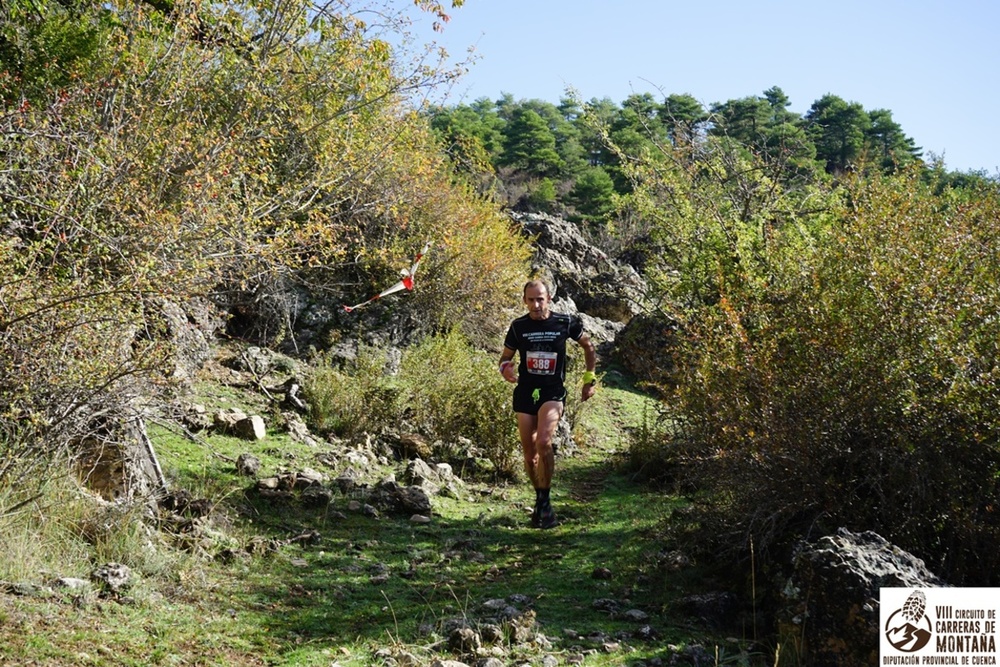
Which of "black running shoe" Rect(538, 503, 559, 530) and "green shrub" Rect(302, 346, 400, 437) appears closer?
"black running shoe" Rect(538, 503, 559, 530)

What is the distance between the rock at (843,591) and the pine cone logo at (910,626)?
2.0 inches

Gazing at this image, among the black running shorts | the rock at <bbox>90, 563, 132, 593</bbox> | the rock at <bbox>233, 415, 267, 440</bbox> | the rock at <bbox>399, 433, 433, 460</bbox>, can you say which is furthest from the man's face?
the rock at <bbox>90, 563, 132, 593</bbox>

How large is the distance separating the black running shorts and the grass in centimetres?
92

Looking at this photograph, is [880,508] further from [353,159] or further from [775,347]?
[353,159]

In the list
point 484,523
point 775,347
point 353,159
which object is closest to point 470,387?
point 484,523

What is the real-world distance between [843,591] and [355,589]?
2.68 meters

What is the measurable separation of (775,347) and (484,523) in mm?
2871

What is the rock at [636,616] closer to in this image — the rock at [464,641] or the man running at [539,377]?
the rock at [464,641]

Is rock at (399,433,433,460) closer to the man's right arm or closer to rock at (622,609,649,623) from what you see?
the man's right arm

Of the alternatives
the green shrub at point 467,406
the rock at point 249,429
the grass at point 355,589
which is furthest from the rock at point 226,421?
the green shrub at point 467,406

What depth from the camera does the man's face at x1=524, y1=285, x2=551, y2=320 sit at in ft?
21.6

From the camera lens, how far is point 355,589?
4.77 meters

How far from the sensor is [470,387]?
8477mm

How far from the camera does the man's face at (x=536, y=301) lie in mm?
6598
